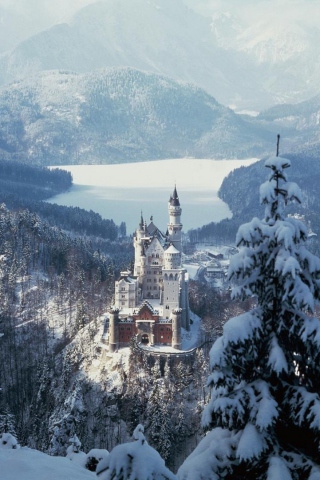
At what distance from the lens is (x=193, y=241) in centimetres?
11938

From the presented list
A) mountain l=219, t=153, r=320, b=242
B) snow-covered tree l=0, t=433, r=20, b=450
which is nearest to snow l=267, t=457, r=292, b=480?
snow-covered tree l=0, t=433, r=20, b=450

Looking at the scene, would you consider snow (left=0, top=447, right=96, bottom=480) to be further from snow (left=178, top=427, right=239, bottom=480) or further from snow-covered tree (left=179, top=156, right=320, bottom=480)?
snow-covered tree (left=179, top=156, right=320, bottom=480)

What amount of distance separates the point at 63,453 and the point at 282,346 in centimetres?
2968

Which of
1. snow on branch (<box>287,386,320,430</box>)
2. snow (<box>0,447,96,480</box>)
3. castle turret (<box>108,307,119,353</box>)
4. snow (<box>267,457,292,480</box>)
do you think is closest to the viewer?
snow (<box>267,457,292,480</box>)

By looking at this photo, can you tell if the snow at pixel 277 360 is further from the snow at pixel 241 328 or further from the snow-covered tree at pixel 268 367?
the snow at pixel 241 328

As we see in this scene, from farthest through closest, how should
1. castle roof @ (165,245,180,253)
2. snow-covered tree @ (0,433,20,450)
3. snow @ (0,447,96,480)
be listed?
castle roof @ (165,245,180,253) → snow-covered tree @ (0,433,20,450) → snow @ (0,447,96,480)

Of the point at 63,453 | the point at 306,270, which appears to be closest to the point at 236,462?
the point at 306,270

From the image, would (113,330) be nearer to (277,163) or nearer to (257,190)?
(277,163)

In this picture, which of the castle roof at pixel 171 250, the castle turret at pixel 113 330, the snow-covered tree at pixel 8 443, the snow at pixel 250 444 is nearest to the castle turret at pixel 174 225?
the castle roof at pixel 171 250

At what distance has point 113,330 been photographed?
5109 cm

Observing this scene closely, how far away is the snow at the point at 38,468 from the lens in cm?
1466

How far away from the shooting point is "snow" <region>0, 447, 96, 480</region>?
14656 mm

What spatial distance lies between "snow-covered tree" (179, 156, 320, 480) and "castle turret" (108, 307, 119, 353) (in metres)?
42.2

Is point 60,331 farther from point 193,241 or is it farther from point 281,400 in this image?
point 193,241
